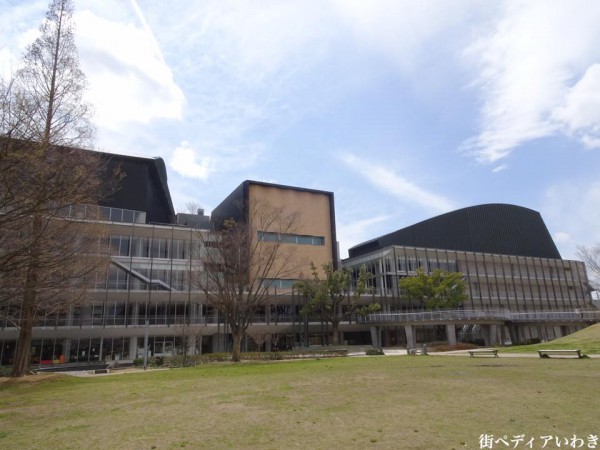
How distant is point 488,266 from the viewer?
6325 cm

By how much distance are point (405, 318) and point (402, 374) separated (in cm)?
3157

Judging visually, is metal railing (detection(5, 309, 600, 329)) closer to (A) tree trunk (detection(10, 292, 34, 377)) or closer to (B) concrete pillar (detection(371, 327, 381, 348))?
(B) concrete pillar (detection(371, 327, 381, 348))

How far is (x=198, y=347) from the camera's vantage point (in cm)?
4556

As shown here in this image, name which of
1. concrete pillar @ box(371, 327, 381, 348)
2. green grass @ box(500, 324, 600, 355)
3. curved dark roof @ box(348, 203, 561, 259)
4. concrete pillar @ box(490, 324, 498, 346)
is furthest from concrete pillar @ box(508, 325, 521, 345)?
curved dark roof @ box(348, 203, 561, 259)

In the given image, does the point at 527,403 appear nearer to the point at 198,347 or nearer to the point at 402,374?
the point at 402,374

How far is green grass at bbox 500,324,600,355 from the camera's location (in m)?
26.0

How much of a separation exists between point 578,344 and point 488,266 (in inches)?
1418

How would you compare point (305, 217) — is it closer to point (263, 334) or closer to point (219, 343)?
point (263, 334)

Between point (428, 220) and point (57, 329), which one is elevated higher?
point (428, 220)

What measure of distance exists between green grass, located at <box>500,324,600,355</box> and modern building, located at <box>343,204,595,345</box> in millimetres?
13381

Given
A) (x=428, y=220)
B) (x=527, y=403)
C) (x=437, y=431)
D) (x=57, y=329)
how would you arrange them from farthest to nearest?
1. (x=428, y=220)
2. (x=57, y=329)
3. (x=527, y=403)
4. (x=437, y=431)

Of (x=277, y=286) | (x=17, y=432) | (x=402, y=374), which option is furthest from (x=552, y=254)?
(x=17, y=432)

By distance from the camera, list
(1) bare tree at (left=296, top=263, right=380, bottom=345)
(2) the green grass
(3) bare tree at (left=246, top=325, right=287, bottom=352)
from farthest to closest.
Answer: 1. (1) bare tree at (left=296, top=263, right=380, bottom=345)
2. (3) bare tree at (left=246, top=325, right=287, bottom=352)
3. (2) the green grass

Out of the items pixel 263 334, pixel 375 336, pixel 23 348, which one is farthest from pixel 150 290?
pixel 375 336
